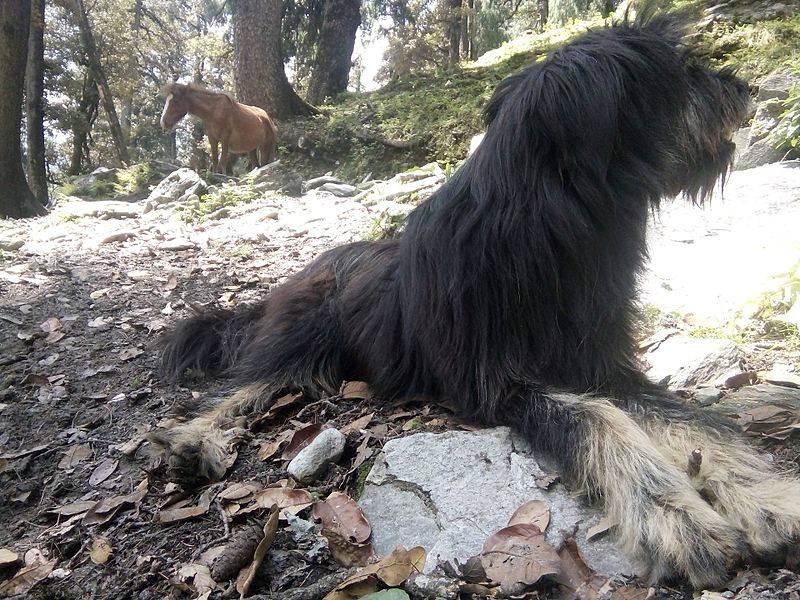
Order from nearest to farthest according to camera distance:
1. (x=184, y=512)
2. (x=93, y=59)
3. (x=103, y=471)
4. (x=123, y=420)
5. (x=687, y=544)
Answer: (x=687, y=544)
(x=184, y=512)
(x=103, y=471)
(x=123, y=420)
(x=93, y=59)

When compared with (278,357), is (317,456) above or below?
below

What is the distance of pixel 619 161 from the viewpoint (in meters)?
2.70

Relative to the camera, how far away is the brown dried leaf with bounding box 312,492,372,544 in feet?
7.22

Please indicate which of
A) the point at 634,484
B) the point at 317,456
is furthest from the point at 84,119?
the point at 634,484

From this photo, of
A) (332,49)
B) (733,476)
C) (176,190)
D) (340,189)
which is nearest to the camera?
(733,476)

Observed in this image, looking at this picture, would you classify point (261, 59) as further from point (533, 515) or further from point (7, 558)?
point (533, 515)

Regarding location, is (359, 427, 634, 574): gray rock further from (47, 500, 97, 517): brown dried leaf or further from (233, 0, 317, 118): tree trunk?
(233, 0, 317, 118): tree trunk

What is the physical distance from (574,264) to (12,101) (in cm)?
1016

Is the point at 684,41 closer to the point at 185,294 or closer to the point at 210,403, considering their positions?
the point at 210,403

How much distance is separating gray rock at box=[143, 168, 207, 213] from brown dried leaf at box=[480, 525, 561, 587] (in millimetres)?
8721

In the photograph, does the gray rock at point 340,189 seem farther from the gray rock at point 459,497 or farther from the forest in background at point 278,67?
the gray rock at point 459,497

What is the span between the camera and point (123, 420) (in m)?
3.64

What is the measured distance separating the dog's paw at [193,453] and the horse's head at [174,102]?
35.2 ft

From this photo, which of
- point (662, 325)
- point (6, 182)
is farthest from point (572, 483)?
point (6, 182)
